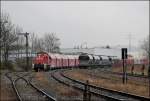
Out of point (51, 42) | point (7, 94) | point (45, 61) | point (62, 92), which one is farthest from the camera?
point (51, 42)

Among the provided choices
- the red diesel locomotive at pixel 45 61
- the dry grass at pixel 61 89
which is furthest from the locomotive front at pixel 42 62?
the dry grass at pixel 61 89

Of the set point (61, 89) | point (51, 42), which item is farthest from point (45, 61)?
point (51, 42)

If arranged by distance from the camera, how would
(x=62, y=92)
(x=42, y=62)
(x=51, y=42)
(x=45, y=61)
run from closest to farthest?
(x=62, y=92) < (x=45, y=61) < (x=42, y=62) < (x=51, y=42)

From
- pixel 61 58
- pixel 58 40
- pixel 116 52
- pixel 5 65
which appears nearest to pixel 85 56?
pixel 61 58

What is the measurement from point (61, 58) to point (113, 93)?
45.7 m

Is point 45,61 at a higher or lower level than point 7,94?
higher

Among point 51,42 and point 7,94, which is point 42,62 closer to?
point 7,94

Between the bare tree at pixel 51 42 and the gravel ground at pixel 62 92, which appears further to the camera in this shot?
the bare tree at pixel 51 42

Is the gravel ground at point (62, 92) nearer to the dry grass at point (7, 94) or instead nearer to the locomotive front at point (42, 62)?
the dry grass at point (7, 94)

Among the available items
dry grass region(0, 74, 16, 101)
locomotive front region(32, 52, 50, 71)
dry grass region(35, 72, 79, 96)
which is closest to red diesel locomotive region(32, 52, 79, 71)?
locomotive front region(32, 52, 50, 71)

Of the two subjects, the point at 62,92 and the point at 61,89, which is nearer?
the point at 62,92

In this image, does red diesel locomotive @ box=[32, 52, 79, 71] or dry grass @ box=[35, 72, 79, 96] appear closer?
dry grass @ box=[35, 72, 79, 96]

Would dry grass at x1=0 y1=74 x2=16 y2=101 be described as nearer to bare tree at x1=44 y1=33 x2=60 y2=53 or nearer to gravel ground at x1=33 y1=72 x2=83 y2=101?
gravel ground at x1=33 y1=72 x2=83 y2=101

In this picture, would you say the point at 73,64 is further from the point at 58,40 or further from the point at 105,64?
the point at 58,40
